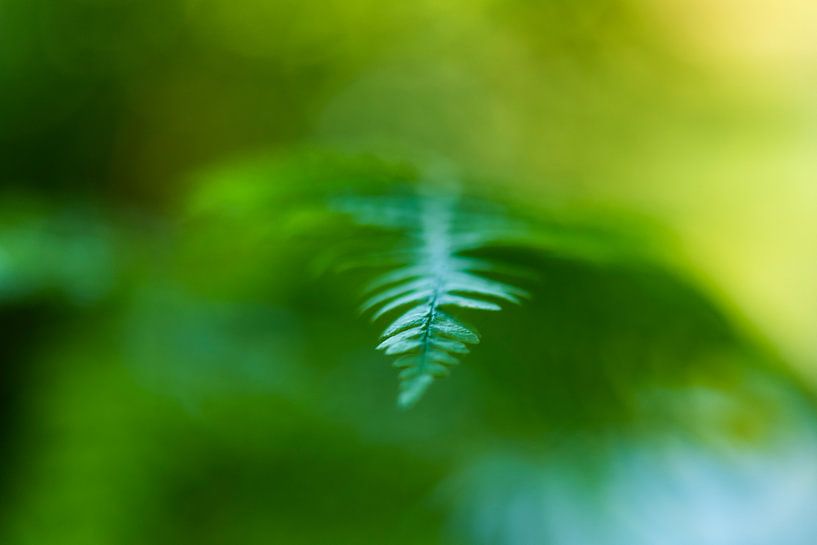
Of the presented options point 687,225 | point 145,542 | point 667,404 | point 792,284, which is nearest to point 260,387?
point 145,542

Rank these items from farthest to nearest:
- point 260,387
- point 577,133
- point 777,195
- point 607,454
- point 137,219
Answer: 1. point 777,195
2. point 577,133
3. point 137,219
4. point 260,387
5. point 607,454

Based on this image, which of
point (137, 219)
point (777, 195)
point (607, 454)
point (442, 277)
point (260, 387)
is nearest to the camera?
point (442, 277)

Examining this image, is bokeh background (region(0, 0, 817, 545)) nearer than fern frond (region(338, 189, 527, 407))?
No

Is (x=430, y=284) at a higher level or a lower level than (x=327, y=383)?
lower

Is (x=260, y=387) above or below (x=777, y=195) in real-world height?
below

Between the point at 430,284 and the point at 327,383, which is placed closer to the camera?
the point at 430,284

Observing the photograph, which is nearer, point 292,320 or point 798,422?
point 798,422

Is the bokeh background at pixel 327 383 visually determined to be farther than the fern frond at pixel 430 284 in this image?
Yes

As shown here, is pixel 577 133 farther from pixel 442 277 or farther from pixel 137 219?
pixel 442 277
